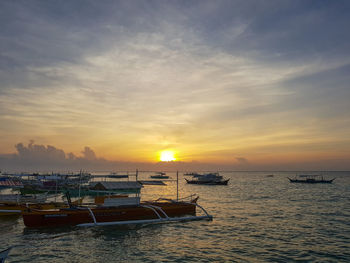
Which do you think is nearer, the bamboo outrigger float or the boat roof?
the bamboo outrigger float

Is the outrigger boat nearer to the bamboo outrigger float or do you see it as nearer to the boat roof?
the bamboo outrigger float

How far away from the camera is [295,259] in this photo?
14.3 m

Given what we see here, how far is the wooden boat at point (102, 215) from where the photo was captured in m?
20.3

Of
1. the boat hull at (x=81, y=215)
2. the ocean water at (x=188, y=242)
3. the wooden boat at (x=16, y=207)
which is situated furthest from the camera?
the wooden boat at (x=16, y=207)

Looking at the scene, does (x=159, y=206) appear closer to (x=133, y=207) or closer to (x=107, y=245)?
(x=133, y=207)

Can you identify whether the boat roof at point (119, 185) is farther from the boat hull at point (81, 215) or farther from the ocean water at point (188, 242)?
the ocean water at point (188, 242)

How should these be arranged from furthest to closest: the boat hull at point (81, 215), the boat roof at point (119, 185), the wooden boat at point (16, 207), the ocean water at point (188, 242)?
the wooden boat at point (16, 207) → the boat roof at point (119, 185) → the boat hull at point (81, 215) → the ocean water at point (188, 242)

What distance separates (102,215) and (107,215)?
426 millimetres

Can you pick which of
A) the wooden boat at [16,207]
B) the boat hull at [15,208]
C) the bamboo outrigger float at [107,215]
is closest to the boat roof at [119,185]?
the bamboo outrigger float at [107,215]

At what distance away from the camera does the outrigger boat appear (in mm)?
20297

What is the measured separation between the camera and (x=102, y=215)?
2138 centimetres

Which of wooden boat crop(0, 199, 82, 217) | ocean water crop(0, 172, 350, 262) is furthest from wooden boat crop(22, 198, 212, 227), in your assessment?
wooden boat crop(0, 199, 82, 217)

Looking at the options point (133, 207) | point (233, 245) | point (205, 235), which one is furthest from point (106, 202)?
point (233, 245)

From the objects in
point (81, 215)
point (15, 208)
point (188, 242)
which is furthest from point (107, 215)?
point (15, 208)
